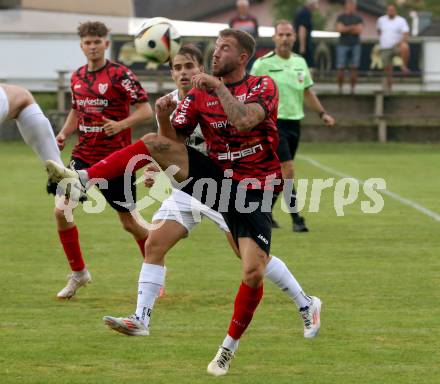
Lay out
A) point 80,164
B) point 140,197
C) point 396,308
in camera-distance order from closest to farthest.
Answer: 1. point 396,308
2. point 80,164
3. point 140,197

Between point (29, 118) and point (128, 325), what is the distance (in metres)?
1.55

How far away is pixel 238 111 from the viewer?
738 cm

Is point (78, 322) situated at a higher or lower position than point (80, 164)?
lower

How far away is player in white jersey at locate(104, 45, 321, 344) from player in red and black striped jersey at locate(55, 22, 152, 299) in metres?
1.21

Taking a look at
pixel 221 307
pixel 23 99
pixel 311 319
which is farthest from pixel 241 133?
pixel 221 307

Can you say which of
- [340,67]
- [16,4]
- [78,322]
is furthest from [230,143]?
[16,4]

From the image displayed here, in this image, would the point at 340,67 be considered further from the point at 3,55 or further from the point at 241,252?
the point at 241,252

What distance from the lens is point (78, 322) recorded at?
29.2ft

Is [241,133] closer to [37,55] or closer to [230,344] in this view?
[230,344]

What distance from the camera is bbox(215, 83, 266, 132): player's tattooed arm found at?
24.2ft

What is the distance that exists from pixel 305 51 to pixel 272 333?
19.4 m

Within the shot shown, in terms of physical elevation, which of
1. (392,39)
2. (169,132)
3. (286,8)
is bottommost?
(286,8)

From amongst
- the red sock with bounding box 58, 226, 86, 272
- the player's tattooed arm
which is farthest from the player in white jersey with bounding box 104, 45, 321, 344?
the red sock with bounding box 58, 226, 86, 272

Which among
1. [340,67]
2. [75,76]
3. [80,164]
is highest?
[75,76]
